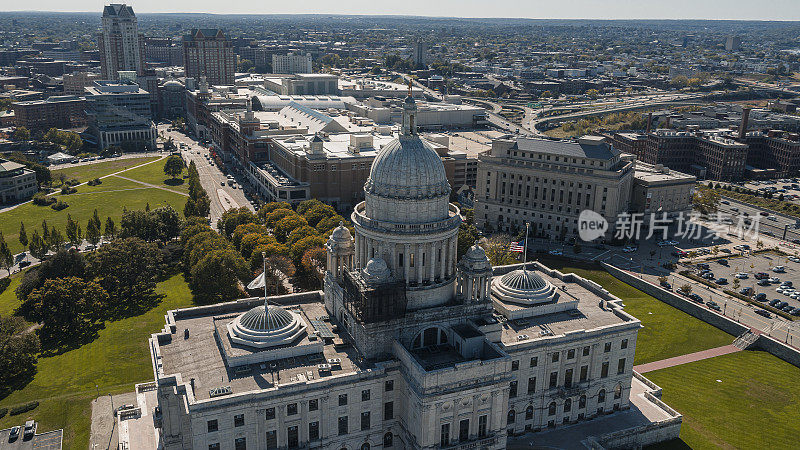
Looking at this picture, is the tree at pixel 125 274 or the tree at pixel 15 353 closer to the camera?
the tree at pixel 15 353

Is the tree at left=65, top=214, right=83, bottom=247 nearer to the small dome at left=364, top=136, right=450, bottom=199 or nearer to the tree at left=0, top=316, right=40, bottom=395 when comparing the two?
the tree at left=0, top=316, right=40, bottom=395

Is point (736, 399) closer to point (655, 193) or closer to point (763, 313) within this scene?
point (763, 313)

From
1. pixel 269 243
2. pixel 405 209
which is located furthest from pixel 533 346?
pixel 269 243

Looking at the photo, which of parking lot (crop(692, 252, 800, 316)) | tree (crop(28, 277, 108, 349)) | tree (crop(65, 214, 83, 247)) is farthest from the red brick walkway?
tree (crop(65, 214, 83, 247))

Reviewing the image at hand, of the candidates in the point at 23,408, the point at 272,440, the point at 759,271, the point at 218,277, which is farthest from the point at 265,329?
the point at 759,271

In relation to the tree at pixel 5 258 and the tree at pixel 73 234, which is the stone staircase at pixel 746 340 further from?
the tree at pixel 5 258

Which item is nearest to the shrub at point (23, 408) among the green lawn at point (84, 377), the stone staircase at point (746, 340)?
the green lawn at point (84, 377)
